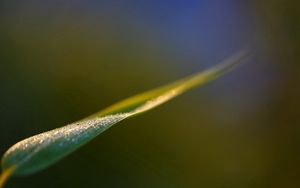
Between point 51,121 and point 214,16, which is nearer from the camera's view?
point 51,121

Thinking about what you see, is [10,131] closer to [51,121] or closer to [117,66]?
[51,121]

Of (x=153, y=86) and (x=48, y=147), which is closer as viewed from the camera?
(x=48, y=147)

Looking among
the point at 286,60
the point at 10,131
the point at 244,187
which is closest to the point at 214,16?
the point at 286,60

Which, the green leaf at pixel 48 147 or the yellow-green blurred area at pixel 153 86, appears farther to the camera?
the yellow-green blurred area at pixel 153 86

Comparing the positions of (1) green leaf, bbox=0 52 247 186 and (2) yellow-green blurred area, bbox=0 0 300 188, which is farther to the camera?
(2) yellow-green blurred area, bbox=0 0 300 188

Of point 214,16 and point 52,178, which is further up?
point 214,16

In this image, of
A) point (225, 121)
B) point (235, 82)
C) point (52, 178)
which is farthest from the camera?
point (235, 82)

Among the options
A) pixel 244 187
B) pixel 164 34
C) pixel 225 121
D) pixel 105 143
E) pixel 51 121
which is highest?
pixel 164 34

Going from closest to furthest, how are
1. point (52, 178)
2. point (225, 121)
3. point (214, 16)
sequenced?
point (52, 178)
point (225, 121)
point (214, 16)
